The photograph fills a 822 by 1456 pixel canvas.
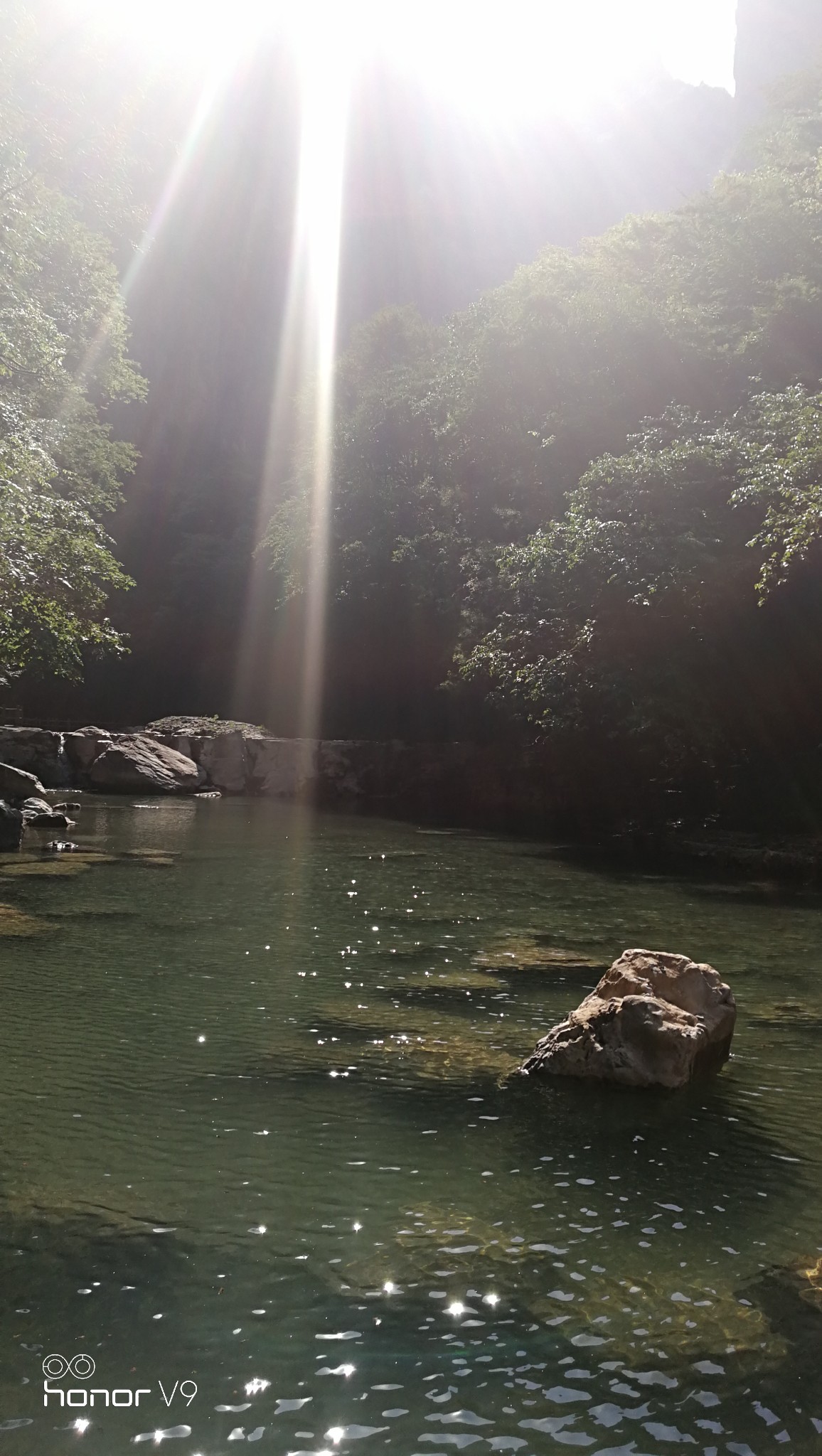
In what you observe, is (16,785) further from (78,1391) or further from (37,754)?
(78,1391)

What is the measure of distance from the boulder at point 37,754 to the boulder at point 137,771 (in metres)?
0.98

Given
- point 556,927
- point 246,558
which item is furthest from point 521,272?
point 556,927

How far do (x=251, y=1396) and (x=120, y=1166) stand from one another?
78.5 inches

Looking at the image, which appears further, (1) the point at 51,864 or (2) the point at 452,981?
(1) the point at 51,864

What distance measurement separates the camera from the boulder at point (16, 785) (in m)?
23.1

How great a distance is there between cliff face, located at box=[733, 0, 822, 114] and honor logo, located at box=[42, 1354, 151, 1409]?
14021 cm

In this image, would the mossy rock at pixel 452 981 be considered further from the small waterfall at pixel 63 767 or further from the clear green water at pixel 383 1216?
the small waterfall at pixel 63 767

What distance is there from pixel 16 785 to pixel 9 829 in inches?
245

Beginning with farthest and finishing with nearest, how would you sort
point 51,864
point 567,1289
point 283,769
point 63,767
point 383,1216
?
point 283,769 < point 63,767 < point 51,864 < point 383,1216 < point 567,1289

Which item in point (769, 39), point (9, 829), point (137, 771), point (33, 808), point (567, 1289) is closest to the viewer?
point (567, 1289)

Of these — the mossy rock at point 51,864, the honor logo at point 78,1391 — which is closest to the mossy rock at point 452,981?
the honor logo at point 78,1391

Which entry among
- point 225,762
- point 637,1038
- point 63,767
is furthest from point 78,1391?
point 225,762

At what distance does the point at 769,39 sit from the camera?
12569 cm

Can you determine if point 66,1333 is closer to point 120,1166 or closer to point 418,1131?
point 120,1166
